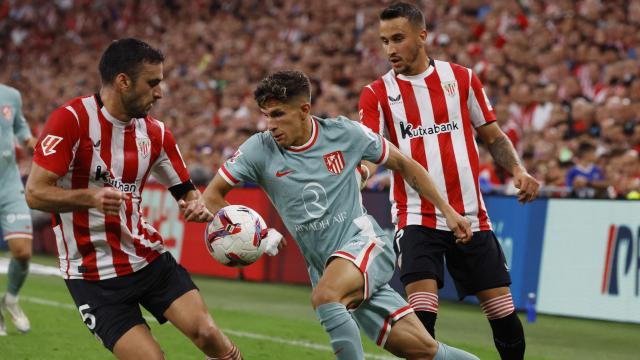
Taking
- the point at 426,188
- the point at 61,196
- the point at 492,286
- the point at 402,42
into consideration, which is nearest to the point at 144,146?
the point at 61,196

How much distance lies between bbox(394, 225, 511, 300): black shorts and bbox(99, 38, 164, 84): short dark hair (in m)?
2.01

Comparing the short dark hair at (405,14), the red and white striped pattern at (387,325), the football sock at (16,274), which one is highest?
the short dark hair at (405,14)

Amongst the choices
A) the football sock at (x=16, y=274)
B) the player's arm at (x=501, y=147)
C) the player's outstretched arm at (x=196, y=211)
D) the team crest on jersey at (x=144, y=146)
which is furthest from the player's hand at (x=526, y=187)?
the football sock at (x=16, y=274)

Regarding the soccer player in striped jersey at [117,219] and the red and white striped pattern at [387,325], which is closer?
the soccer player in striped jersey at [117,219]

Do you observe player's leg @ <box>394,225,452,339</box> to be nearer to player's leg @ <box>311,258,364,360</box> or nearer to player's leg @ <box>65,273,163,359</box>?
player's leg @ <box>311,258,364,360</box>

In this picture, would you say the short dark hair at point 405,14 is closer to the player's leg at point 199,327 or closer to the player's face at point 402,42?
the player's face at point 402,42

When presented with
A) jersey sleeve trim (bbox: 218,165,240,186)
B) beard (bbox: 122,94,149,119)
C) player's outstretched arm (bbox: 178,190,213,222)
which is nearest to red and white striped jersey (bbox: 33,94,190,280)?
beard (bbox: 122,94,149,119)

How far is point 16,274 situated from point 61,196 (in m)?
4.63

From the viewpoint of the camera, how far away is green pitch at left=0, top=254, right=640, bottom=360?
845 cm

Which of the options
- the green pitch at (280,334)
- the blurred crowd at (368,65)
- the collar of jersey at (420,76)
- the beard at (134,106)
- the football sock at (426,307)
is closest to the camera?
the beard at (134,106)

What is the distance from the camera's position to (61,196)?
4953mm

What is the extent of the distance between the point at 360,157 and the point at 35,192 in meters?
1.74

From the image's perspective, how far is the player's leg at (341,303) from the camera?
504 cm

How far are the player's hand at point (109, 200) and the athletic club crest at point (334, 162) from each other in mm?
1192
